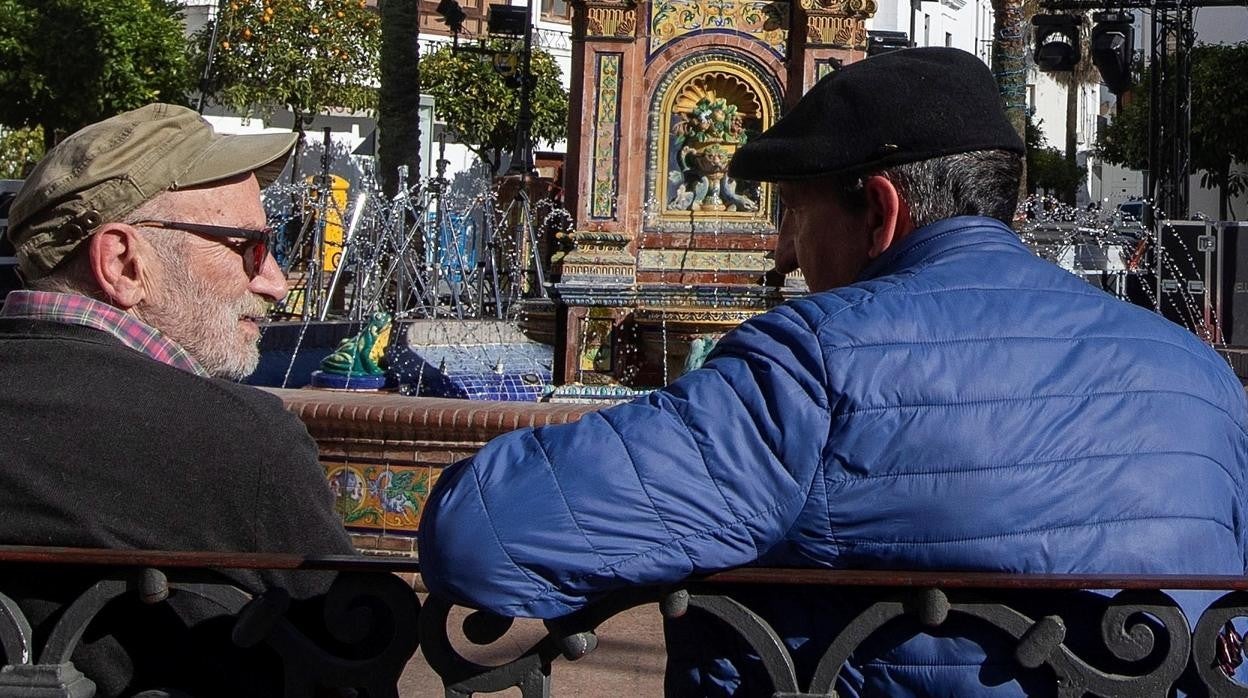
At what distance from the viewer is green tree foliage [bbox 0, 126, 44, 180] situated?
28.1 meters

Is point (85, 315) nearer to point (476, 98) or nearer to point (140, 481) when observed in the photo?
point (140, 481)

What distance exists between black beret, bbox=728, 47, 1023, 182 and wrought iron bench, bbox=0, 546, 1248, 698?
53 centimetres

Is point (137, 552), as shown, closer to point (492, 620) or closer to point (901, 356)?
point (492, 620)

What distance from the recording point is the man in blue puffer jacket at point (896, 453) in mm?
1777

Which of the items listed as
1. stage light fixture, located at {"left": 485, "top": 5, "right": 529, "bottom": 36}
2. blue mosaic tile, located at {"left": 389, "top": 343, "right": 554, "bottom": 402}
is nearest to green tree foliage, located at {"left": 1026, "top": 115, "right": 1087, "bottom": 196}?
stage light fixture, located at {"left": 485, "top": 5, "right": 529, "bottom": 36}

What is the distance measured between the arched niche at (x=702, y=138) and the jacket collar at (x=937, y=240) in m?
6.83

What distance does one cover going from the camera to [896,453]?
1801 millimetres

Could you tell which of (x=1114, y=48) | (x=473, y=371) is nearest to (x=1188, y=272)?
(x=1114, y=48)

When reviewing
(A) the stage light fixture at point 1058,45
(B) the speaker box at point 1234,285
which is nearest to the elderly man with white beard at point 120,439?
(B) the speaker box at point 1234,285

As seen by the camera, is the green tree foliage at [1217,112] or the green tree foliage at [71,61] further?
the green tree foliage at [1217,112]

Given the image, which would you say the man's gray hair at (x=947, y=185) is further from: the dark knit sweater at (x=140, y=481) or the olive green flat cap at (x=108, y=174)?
the olive green flat cap at (x=108, y=174)

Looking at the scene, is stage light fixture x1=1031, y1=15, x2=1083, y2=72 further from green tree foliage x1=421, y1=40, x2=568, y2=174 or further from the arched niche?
green tree foliage x1=421, y1=40, x2=568, y2=174

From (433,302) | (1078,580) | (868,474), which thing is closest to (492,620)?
(868,474)

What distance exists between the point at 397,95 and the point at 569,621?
13.2m
